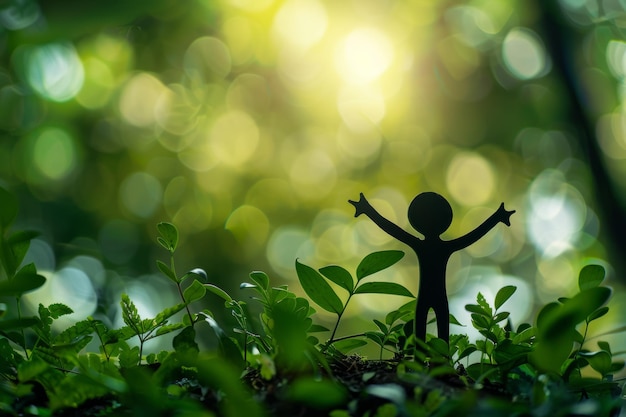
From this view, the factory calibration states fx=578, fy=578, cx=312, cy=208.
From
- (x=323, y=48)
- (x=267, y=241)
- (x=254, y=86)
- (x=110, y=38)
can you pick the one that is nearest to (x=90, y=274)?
(x=267, y=241)

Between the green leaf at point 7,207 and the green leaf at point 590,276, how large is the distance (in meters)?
0.47

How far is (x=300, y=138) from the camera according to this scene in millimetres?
5633

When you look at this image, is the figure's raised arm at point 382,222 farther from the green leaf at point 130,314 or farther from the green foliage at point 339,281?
the green leaf at point 130,314

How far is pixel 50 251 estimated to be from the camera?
4.40m

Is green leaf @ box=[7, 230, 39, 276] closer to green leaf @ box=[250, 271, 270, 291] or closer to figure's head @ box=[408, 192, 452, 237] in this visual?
green leaf @ box=[250, 271, 270, 291]

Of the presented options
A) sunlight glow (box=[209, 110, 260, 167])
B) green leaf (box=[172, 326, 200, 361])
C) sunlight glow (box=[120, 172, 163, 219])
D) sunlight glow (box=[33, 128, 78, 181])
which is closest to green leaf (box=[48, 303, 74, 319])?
green leaf (box=[172, 326, 200, 361])

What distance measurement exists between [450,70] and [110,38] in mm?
2894

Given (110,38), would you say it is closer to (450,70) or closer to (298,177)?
(298,177)

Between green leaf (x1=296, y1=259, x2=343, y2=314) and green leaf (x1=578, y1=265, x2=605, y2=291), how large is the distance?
21cm

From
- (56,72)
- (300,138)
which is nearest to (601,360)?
(56,72)

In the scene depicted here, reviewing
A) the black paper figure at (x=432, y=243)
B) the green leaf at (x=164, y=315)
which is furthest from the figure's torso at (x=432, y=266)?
the green leaf at (x=164, y=315)

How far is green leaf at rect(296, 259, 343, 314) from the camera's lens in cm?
49

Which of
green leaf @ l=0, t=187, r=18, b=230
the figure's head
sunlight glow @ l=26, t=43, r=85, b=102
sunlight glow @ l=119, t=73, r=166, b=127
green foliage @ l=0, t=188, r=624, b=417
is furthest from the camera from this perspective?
sunlight glow @ l=119, t=73, r=166, b=127

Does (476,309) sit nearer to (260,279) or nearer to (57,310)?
(260,279)
